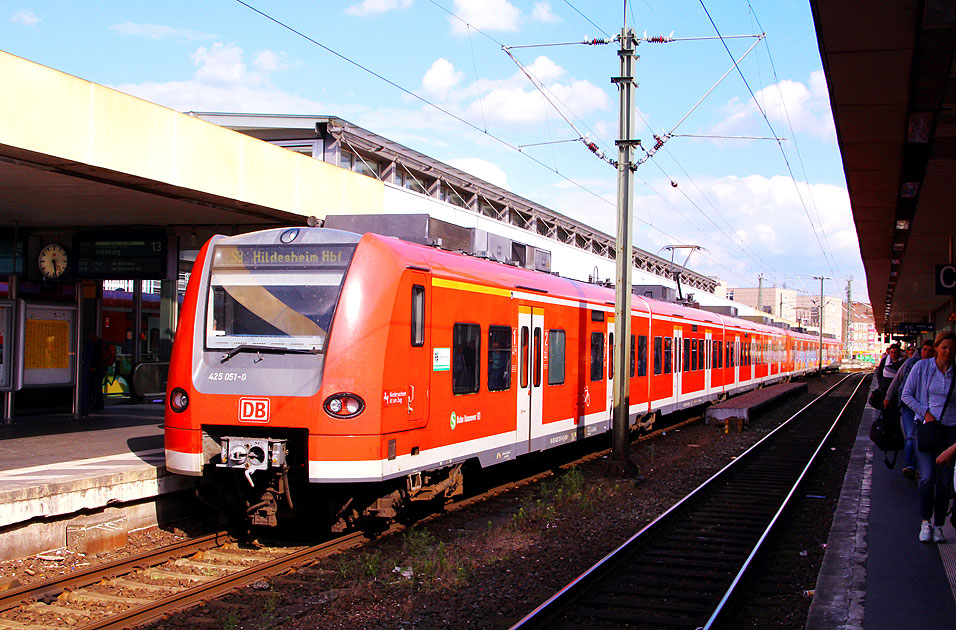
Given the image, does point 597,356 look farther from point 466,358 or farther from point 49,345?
point 49,345

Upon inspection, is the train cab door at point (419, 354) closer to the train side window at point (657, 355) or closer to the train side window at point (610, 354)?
the train side window at point (610, 354)

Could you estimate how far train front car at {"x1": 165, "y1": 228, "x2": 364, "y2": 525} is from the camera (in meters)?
7.84

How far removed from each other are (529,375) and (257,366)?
421cm

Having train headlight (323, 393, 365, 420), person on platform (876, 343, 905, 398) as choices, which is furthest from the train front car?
person on platform (876, 343, 905, 398)

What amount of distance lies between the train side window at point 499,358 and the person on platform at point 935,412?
4.35 m

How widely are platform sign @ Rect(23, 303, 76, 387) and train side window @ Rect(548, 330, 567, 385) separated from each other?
7725mm

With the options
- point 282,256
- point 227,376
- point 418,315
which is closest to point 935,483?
point 418,315

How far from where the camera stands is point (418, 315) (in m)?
8.52

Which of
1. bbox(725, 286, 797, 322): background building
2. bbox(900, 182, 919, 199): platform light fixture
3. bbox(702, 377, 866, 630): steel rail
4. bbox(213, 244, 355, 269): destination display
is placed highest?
bbox(725, 286, 797, 322): background building

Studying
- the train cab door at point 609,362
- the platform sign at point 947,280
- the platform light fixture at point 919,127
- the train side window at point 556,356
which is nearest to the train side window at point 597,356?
the train cab door at point 609,362

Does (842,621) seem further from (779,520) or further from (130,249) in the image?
(130,249)

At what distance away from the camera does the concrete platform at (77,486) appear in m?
7.48

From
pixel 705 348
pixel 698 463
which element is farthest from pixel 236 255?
pixel 705 348

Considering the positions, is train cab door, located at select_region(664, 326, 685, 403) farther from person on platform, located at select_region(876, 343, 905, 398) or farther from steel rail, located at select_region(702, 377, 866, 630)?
person on platform, located at select_region(876, 343, 905, 398)
